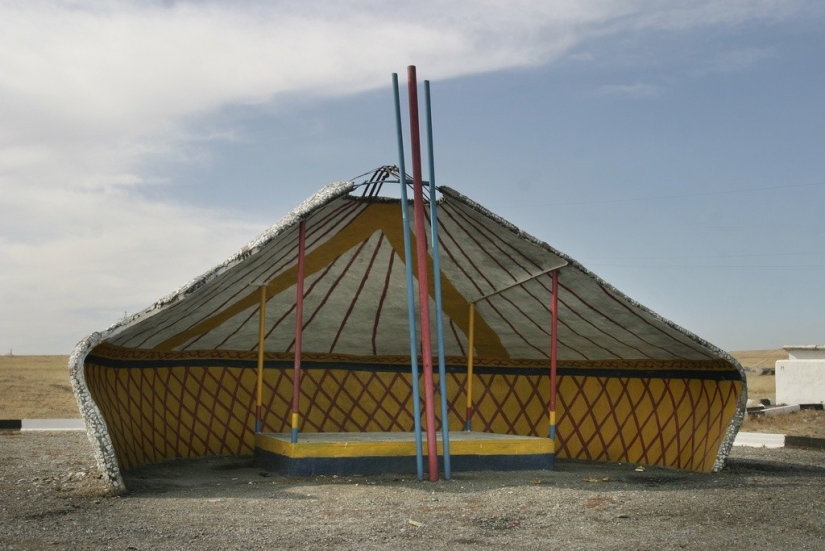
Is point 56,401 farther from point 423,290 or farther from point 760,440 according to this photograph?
point 423,290

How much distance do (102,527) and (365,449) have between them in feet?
7.70

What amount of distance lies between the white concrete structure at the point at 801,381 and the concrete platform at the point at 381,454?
387 inches

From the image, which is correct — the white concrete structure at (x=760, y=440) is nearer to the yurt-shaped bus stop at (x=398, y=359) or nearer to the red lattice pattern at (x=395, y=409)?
the red lattice pattern at (x=395, y=409)

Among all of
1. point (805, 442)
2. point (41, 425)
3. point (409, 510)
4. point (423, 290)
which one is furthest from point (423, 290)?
point (41, 425)

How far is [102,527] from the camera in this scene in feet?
14.9

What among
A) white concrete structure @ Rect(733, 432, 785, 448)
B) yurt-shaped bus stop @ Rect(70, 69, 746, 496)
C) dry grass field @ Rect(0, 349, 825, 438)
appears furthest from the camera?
dry grass field @ Rect(0, 349, 825, 438)

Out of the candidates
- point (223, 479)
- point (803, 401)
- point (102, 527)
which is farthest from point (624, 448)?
point (803, 401)

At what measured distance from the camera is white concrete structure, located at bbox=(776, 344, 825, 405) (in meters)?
15.2

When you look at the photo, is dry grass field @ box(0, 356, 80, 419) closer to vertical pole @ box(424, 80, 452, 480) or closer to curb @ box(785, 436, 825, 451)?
vertical pole @ box(424, 80, 452, 480)

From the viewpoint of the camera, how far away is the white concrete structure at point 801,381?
597 inches

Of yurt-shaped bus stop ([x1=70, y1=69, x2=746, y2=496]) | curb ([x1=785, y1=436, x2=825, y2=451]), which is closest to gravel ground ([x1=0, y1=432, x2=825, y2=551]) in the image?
yurt-shaped bus stop ([x1=70, y1=69, x2=746, y2=496])

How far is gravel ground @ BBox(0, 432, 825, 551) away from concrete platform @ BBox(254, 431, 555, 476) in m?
0.16

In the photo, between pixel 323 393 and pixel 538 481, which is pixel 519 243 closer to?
pixel 538 481

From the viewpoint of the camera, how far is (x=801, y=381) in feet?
50.6
